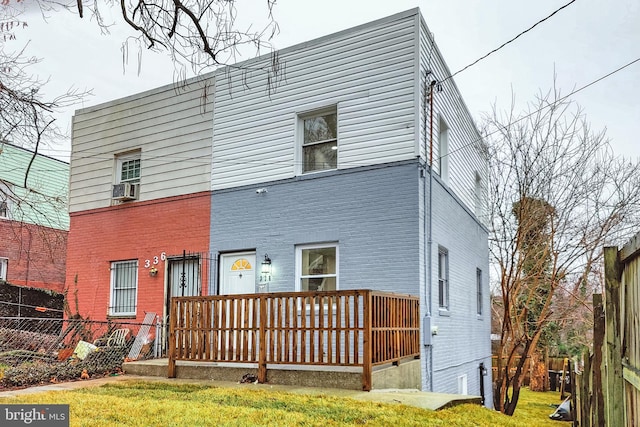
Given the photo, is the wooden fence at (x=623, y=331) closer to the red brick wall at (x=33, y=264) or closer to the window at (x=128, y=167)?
the window at (x=128, y=167)

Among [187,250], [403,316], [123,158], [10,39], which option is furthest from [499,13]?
[123,158]

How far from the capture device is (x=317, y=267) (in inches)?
455

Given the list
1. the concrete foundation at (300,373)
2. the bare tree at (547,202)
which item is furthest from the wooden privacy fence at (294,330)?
the bare tree at (547,202)

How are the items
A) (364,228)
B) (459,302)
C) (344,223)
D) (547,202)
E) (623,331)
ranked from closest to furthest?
1. (623,331)
2. (364,228)
3. (344,223)
4. (459,302)
5. (547,202)

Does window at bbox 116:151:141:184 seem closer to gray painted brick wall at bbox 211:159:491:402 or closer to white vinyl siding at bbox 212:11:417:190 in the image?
white vinyl siding at bbox 212:11:417:190

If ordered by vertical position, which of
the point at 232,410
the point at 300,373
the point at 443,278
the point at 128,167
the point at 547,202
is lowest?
the point at 232,410

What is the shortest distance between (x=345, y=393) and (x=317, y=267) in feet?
12.7

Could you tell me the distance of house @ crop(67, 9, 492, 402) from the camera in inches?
431

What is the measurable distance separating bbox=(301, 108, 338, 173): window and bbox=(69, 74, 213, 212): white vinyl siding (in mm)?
2431

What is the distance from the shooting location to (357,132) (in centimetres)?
1145

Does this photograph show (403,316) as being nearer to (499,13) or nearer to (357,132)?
(357,132)

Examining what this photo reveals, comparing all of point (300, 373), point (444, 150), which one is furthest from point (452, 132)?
point (300, 373)

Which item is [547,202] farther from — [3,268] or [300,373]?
[3,268]

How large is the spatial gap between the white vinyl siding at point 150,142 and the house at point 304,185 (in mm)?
36
